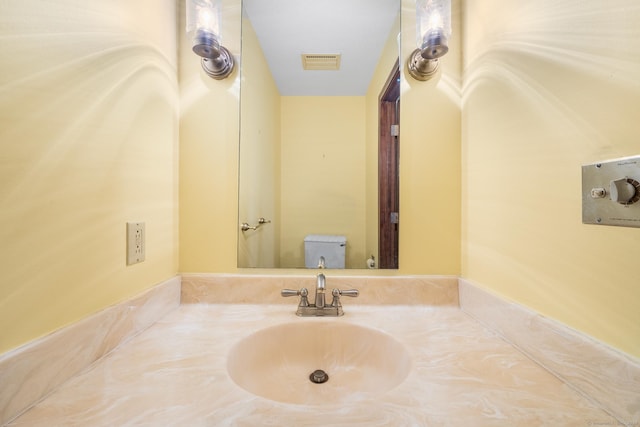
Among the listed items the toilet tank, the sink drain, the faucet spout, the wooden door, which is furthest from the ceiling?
the sink drain

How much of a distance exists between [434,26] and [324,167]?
23.6 inches

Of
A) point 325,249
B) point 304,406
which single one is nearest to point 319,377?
point 304,406

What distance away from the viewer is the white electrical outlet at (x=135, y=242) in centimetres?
74

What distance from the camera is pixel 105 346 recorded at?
64 centimetres

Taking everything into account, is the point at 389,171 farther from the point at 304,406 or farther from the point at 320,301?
the point at 304,406

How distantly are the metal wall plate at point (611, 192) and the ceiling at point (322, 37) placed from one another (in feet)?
2.64

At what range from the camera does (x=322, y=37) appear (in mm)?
1076

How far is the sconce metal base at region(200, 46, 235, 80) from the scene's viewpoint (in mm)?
972

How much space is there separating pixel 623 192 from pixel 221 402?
29.7 inches

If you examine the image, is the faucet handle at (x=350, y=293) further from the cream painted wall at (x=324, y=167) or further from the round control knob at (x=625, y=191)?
the round control knob at (x=625, y=191)

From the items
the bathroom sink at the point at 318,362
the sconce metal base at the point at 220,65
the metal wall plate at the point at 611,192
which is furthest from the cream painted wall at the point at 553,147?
the sconce metal base at the point at 220,65

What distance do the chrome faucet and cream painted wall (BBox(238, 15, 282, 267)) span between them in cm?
21

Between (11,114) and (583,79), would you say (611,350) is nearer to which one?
(583,79)

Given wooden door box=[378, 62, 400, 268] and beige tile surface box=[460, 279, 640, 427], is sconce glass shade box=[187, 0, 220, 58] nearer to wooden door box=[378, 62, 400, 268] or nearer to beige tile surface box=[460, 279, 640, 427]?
wooden door box=[378, 62, 400, 268]
